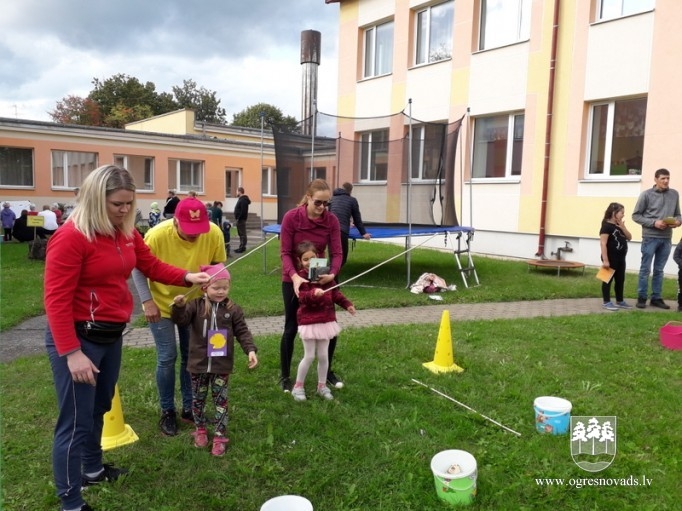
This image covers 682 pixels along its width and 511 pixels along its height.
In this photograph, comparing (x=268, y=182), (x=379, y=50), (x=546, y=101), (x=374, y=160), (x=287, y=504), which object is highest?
(x=379, y=50)

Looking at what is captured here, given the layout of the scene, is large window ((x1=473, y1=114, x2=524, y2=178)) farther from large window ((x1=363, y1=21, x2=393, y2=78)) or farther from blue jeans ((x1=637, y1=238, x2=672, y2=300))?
blue jeans ((x1=637, y1=238, x2=672, y2=300))

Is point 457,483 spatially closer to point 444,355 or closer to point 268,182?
point 444,355

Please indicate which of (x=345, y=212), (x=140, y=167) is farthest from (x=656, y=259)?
(x=140, y=167)

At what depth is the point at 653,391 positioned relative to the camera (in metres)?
4.46

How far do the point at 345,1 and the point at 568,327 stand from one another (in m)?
14.7

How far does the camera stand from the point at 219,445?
11.5 feet

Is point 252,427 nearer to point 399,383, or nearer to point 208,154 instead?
point 399,383

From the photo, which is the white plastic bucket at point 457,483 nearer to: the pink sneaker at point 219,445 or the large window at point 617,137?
the pink sneaker at point 219,445

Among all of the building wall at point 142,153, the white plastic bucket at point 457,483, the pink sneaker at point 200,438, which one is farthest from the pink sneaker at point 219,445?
the building wall at point 142,153

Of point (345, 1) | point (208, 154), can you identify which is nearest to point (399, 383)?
point (345, 1)

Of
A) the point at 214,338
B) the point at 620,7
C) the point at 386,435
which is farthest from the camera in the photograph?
the point at 620,7

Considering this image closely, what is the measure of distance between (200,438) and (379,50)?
16.1 meters

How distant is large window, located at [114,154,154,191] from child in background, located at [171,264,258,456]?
75.7 ft

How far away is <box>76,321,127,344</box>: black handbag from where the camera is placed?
104 inches
